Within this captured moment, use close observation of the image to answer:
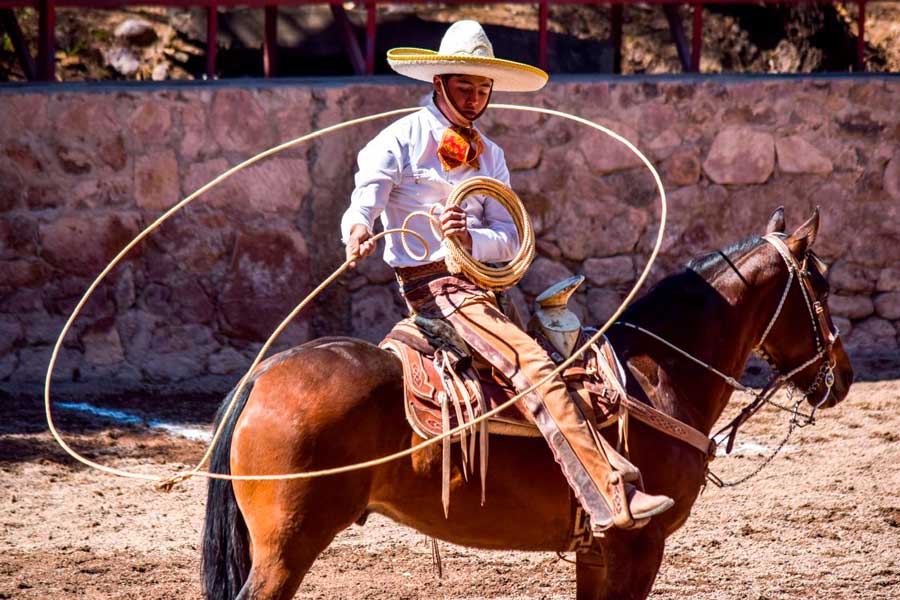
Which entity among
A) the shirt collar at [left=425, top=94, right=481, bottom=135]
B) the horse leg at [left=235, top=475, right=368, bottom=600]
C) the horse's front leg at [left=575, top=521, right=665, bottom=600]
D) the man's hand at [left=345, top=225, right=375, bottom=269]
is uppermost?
the shirt collar at [left=425, top=94, right=481, bottom=135]

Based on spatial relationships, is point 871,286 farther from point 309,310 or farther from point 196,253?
point 196,253

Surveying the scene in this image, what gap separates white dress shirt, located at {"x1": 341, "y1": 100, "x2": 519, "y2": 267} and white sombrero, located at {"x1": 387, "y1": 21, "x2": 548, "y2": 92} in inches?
6.6

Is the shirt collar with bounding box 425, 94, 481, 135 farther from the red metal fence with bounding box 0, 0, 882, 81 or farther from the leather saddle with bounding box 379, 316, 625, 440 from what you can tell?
the red metal fence with bounding box 0, 0, 882, 81

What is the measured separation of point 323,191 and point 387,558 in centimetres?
323

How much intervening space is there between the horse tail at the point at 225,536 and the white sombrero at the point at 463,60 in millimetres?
1359

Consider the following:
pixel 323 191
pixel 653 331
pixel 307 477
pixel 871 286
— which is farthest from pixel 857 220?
pixel 307 477

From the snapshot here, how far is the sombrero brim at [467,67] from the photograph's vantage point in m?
4.62

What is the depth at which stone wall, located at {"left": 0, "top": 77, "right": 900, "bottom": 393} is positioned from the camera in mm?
8430

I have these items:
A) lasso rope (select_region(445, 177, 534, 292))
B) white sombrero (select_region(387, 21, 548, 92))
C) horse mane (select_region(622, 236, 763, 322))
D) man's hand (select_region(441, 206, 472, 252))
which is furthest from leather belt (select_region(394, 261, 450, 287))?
horse mane (select_region(622, 236, 763, 322))

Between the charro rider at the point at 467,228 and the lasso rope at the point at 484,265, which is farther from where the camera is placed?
the lasso rope at the point at 484,265

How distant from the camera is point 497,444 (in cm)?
457

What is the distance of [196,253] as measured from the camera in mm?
8523

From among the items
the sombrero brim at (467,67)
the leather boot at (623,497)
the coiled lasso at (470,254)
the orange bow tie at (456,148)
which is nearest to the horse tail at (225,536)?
the coiled lasso at (470,254)

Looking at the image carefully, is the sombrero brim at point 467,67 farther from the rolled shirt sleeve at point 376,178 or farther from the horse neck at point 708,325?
the horse neck at point 708,325
